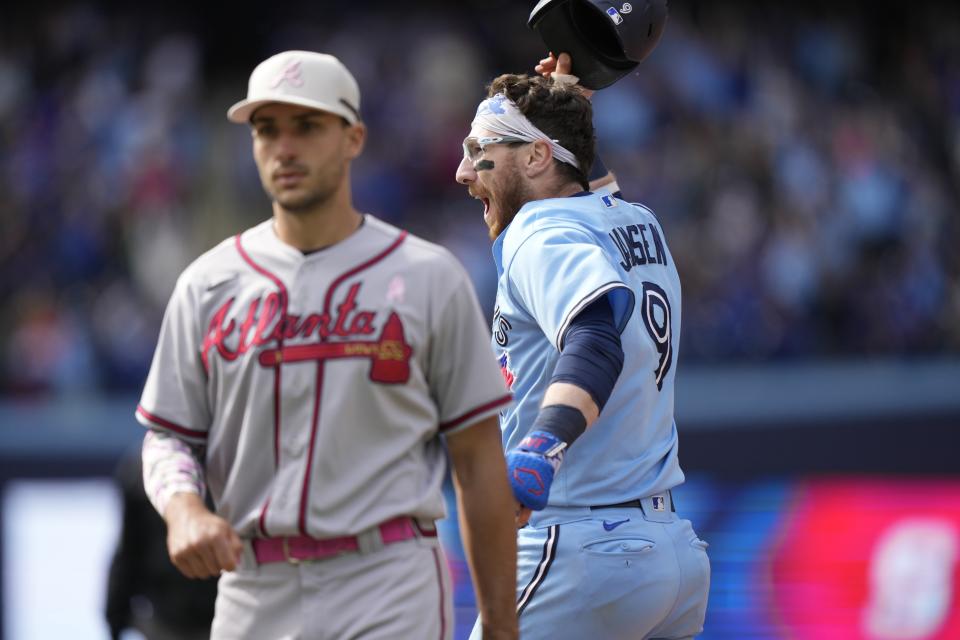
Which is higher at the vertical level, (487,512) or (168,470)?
(168,470)

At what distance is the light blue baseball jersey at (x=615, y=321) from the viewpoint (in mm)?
3854

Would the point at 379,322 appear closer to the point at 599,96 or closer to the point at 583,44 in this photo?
the point at 583,44

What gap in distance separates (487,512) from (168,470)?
0.73 meters

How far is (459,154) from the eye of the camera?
13773 millimetres

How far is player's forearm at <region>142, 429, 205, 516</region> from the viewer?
10.5 feet

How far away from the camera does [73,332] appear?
40.3ft

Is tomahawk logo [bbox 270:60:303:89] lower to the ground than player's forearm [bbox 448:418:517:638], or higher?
higher

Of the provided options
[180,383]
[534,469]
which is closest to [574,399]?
[534,469]

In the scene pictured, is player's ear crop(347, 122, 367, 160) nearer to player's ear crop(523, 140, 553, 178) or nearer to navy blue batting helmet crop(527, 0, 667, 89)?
player's ear crop(523, 140, 553, 178)

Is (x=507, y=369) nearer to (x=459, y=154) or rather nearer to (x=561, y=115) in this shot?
(x=561, y=115)

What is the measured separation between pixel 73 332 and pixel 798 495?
20.9 ft

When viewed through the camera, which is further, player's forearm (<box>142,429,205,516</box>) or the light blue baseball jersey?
the light blue baseball jersey

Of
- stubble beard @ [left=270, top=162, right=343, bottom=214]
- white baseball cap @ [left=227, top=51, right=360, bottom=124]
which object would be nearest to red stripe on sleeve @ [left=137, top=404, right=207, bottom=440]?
stubble beard @ [left=270, top=162, right=343, bottom=214]

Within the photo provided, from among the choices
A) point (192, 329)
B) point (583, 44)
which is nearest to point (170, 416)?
point (192, 329)
